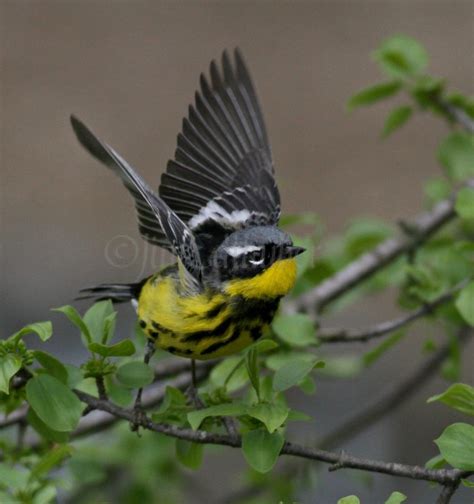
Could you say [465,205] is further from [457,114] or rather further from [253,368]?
[253,368]

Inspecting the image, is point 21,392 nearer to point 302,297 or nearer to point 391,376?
point 302,297

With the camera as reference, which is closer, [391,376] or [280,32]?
[391,376]

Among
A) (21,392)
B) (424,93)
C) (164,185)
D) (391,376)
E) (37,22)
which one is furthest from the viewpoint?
(37,22)

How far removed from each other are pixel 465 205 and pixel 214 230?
78cm

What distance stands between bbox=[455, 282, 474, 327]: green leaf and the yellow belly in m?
0.47

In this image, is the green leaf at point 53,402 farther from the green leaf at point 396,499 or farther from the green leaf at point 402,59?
the green leaf at point 402,59

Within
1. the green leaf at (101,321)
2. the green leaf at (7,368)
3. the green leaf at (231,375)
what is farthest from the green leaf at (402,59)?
the green leaf at (7,368)

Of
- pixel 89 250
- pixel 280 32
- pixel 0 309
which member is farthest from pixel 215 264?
pixel 280 32

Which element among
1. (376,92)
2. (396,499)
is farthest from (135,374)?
(376,92)

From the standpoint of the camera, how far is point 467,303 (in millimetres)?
2896

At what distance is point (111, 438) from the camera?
3.75 metres

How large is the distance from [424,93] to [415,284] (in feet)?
2.49

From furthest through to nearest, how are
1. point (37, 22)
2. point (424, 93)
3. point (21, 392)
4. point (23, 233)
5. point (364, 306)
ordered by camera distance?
point (37, 22) < point (23, 233) < point (364, 306) < point (424, 93) < point (21, 392)

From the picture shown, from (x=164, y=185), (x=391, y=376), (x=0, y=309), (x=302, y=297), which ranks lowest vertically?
(x=391, y=376)
